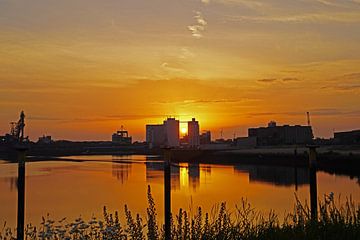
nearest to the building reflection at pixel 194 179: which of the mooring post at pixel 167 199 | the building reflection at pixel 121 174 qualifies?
the building reflection at pixel 121 174

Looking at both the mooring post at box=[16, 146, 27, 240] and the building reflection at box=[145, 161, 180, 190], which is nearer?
the mooring post at box=[16, 146, 27, 240]

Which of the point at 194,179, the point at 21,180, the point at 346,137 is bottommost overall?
the point at 194,179

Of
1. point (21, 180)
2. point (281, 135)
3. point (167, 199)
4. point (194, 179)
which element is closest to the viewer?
point (21, 180)

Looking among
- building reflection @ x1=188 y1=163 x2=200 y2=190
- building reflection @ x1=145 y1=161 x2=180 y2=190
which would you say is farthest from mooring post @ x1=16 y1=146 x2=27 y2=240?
building reflection @ x1=188 y1=163 x2=200 y2=190

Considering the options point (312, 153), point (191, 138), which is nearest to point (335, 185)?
point (312, 153)

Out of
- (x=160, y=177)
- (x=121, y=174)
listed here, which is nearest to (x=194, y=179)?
(x=160, y=177)

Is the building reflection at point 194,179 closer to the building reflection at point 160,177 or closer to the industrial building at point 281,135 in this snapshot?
the building reflection at point 160,177

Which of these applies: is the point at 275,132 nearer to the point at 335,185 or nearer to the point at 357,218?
the point at 335,185

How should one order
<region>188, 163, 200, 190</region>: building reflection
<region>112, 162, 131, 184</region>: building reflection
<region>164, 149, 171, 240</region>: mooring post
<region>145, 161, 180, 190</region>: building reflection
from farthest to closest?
<region>112, 162, 131, 184</region>: building reflection, <region>145, 161, 180, 190</region>: building reflection, <region>188, 163, 200, 190</region>: building reflection, <region>164, 149, 171, 240</region>: mooring post

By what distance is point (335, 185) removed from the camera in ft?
110

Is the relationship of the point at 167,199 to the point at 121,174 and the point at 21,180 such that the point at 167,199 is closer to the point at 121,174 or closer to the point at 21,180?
the point at 21,180

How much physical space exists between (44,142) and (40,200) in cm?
12355

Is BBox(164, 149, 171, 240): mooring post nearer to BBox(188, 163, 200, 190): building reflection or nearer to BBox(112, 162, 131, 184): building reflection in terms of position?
BBox(188, 163, 200, 190): building reflection

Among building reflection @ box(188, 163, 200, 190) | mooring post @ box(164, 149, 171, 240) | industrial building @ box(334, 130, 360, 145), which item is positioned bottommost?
building reflection @ box(188, 163, 200, 190)
